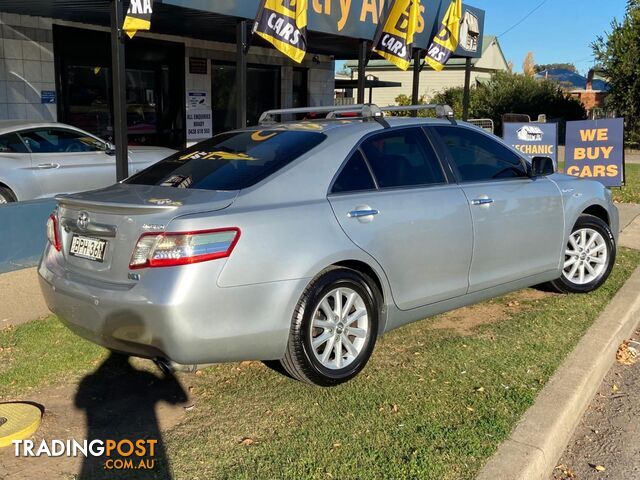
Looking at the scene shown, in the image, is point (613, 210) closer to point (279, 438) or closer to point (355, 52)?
point (279, 438)

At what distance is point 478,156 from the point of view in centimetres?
505

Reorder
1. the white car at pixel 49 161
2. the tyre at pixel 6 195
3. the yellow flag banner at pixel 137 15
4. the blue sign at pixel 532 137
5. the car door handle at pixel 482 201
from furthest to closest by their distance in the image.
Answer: the blue sign at pixel 532 137
the white car at pixel 49 161
the tyre at pixel 6 195
the yellow flag banner at pixel 137 15
the car door handle at pixel 482 201

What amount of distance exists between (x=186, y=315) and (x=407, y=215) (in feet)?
5.33

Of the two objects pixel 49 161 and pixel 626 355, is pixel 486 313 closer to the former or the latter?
pixel 626 355

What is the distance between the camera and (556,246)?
5340mm

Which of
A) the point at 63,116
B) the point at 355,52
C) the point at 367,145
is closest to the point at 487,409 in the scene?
the point at 367,145

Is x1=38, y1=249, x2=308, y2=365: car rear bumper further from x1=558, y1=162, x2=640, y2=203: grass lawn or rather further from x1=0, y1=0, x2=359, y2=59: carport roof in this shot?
x1=558, y1=162, x2=640, y2=203: grass lawn

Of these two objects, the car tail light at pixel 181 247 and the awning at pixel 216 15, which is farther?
the awning at pixel 216 15

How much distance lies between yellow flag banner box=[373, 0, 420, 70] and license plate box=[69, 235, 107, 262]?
303 inches

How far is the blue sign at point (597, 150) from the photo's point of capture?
11.6 metres

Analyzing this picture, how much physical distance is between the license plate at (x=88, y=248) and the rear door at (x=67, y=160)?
4.97 m

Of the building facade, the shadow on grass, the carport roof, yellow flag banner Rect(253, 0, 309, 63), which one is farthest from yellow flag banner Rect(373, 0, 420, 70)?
the shadow on grass

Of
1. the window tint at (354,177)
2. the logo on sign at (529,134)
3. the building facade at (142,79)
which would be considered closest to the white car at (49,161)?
the building facade at (142,79)

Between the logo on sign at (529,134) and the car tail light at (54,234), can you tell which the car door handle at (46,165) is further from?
the logo on sign at (529,134)
